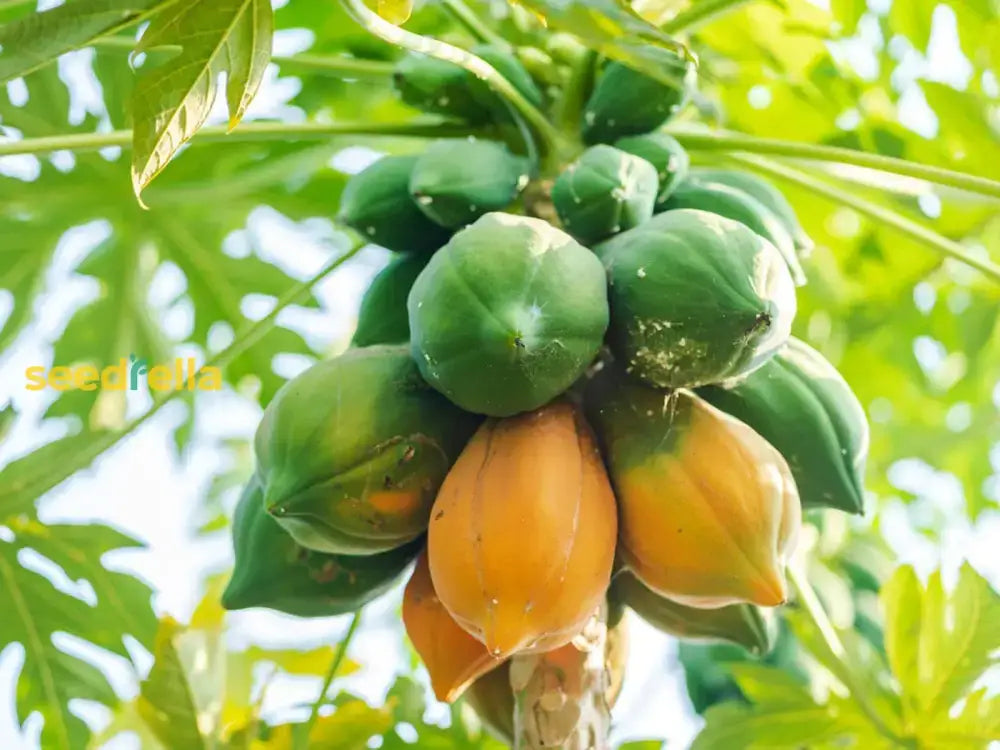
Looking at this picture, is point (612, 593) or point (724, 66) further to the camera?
point (724, 66)

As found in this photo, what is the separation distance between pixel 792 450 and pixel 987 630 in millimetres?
620

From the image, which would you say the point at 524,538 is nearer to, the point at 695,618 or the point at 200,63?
the point at 695,618

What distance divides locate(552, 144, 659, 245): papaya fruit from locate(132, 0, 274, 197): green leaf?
44cm

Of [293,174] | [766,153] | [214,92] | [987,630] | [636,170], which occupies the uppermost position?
[214,92]

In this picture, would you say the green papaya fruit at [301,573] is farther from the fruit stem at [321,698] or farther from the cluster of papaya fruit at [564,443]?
the fruit stem at [321,698]

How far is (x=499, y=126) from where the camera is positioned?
71.7 inches

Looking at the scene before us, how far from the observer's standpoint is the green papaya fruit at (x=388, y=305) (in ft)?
5.40

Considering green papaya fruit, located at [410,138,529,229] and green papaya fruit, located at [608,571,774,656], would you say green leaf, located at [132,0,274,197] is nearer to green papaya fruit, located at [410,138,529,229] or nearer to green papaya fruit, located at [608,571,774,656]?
green papaya fruit, located at [410,138,529,229]

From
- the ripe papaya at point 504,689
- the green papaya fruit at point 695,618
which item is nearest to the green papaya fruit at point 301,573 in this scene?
the ripe papaya at point 504,689

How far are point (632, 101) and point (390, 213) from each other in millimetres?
392

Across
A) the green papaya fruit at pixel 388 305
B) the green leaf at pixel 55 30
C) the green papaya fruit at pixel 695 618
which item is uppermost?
the green leaf at pixel 55 30

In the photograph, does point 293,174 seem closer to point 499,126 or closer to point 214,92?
point 499,126

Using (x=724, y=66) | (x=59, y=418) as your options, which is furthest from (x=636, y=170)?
(x=59, y=418)

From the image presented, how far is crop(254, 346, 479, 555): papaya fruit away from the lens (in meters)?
1.35
